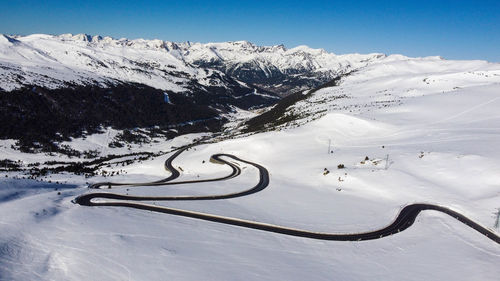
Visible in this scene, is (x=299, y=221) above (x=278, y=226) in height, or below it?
above

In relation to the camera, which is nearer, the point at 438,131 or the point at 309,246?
the point at 309,246

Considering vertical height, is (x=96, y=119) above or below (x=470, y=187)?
above

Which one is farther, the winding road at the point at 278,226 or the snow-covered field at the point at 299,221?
the winding road at the point at 278,226

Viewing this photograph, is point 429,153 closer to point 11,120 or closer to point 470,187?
point 470,187

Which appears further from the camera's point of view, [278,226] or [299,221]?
[299,221]

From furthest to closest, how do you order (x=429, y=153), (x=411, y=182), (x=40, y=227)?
(x=429, y=153), (x=411, y=182), (x=40, y=227)

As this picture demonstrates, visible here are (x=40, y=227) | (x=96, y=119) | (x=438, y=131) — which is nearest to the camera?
(x=40, y=227)

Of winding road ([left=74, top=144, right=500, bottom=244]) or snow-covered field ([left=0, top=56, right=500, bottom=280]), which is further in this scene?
winding road ([left=74, top=144, right=500, bottom=244])

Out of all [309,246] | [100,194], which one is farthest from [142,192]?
[309,246]
